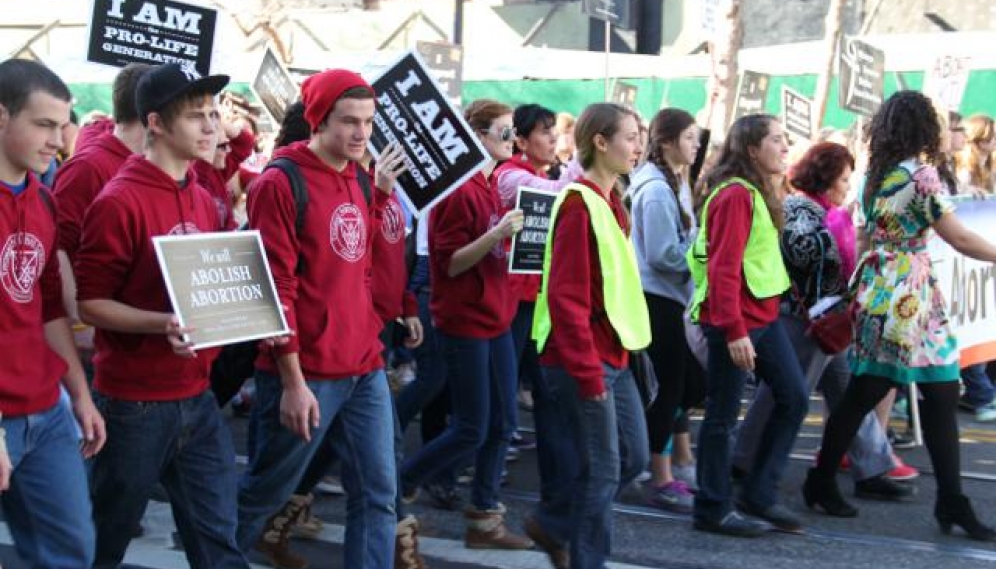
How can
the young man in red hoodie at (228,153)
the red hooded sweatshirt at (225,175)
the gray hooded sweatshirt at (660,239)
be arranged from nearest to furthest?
1. the red hooded sweatshirt at (225,175)
2. the young man in red hoodie at (228,153)
3. the gray hooded sweatshirt at (660,239)

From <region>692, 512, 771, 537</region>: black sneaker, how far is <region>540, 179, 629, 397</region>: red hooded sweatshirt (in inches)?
63.4

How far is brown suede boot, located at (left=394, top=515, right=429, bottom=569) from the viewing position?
5.83m

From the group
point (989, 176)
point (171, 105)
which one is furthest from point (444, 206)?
point (989, 176)

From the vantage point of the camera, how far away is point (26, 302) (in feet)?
13.0

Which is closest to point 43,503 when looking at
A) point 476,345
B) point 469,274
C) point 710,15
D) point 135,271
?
point 135,271

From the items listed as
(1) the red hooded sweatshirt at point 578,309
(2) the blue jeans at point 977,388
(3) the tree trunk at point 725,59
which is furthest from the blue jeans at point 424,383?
(3) the tree trunk at point 725,59

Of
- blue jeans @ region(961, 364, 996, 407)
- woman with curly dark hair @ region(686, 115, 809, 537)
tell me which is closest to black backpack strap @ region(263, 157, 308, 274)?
woman with curly dark hair @ region(686, 115, 809, 537)

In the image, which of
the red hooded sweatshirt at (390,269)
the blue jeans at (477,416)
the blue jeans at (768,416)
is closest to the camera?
the blue jeans at (477,416)

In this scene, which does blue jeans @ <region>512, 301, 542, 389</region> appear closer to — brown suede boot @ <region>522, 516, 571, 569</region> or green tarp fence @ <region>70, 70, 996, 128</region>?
brown suede boot @ <region>522, 516, 571, 569</region>

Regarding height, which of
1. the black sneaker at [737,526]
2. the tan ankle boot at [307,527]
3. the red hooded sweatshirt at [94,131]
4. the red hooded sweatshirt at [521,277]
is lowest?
the tan ankle boot at [307,527]

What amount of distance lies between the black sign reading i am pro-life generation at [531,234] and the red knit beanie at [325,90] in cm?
166

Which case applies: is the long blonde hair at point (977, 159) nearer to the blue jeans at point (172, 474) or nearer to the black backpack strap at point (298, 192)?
the black backpack strap at point (298, 192)

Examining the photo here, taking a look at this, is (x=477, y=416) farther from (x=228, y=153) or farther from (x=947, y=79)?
(x=947, y=79)

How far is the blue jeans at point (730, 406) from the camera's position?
656 centimetres
